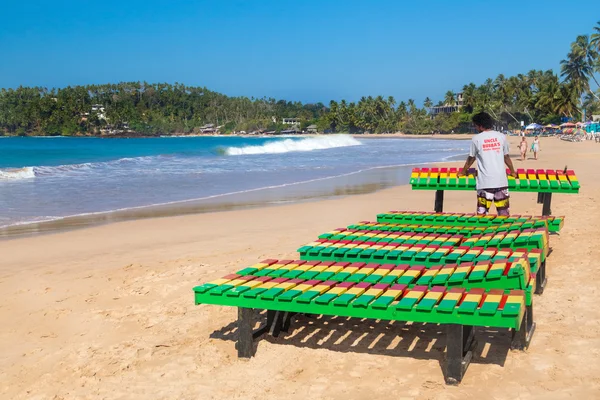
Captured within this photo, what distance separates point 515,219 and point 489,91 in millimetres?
129246

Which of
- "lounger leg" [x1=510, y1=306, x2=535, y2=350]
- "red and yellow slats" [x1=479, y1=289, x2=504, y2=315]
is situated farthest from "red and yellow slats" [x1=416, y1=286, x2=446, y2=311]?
"lounger leg" [x1=510, y1=306, x2=535, y2=350]

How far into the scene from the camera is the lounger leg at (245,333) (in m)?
4.24

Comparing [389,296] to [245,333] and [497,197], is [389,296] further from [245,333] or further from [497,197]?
[497,197]

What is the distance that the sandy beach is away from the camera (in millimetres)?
3842

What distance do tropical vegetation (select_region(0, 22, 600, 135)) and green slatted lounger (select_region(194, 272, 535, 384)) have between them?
Answer: 9720 centimetres

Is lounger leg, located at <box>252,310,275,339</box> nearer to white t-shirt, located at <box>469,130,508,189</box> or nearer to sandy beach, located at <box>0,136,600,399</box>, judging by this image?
sandy beach, located at <box>0,136,600,399</box>

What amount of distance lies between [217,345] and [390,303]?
1.60m

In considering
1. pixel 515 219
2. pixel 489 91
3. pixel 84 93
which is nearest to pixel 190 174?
pixel 515 219

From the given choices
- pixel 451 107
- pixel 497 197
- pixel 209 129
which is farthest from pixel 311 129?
pixel 497 197

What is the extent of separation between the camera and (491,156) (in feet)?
22.6

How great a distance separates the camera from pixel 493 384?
12.4 ft

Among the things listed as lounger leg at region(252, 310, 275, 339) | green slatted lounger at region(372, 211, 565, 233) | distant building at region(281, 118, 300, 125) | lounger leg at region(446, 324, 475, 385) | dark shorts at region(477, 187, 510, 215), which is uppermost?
dark shorts at region(477, 187, 510, 215)

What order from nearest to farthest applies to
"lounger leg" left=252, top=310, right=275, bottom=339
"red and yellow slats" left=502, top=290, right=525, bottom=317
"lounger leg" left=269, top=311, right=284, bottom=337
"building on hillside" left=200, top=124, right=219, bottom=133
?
"red and yellow slats" left=502, top=290, right=525, bottom=317 → "lounger leg" left=252, top=310, right=275, bottom=339 → "lounger leg" left=269, top=311, right=284, bottom=337 → "building on hillside" left=200, top=124, right=219, bottom=133

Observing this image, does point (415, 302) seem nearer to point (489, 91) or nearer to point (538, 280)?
point (538, 280)
